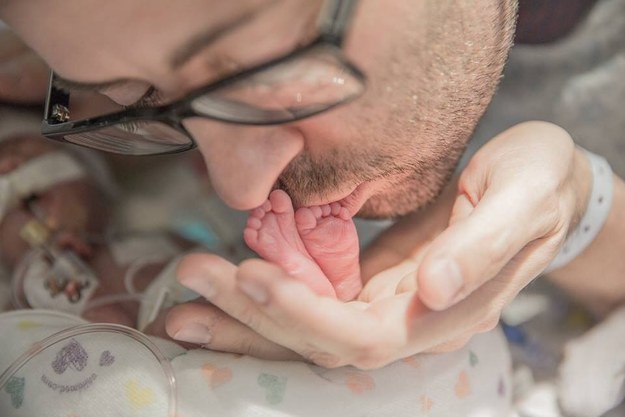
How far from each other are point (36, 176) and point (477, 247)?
0.94 metres

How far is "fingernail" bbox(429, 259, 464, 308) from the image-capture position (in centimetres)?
67

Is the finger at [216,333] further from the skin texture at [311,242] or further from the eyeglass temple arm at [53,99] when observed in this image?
the eyeglass temple arm at [53,99]

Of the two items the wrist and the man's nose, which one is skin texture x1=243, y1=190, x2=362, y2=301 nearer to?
the man's nose

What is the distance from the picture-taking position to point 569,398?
1049mm

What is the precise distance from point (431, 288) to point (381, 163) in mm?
217

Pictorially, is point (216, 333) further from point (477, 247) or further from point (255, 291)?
point (477, 247)

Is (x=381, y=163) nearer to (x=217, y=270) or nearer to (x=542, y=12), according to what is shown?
(x=217, y=270)

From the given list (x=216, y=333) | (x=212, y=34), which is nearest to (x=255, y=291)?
(x=216, y=333)

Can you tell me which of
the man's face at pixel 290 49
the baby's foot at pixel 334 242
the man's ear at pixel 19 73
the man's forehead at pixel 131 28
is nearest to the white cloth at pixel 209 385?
the baby's foot at pixel 334 242

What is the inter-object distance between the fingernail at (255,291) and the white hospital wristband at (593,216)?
19.2 inches

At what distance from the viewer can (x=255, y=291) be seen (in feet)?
2.32

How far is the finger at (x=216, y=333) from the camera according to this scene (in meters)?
0.83

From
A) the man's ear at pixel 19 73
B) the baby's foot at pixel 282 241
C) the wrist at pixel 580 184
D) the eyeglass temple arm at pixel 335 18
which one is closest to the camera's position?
the eyeglass temple arm at pixel 335 18

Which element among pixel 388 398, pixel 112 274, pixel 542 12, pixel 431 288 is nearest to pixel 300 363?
pixel 388 398
